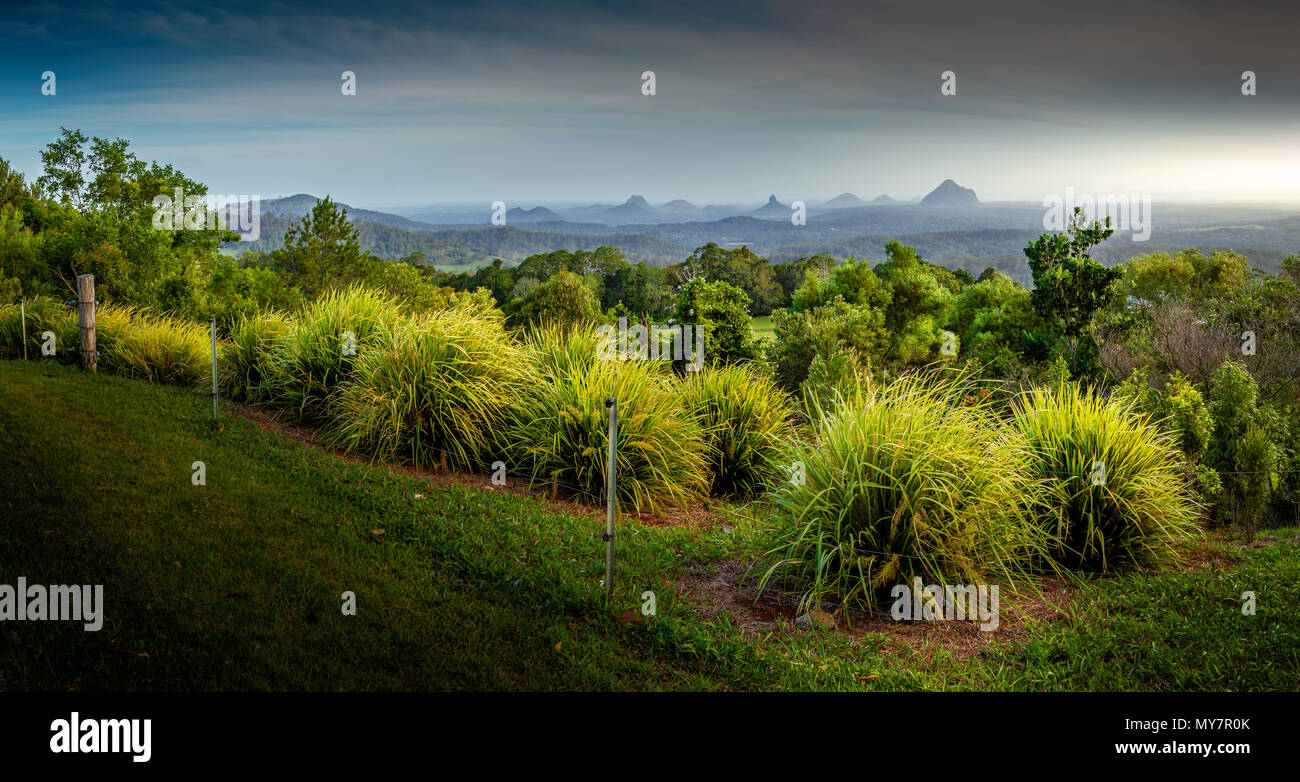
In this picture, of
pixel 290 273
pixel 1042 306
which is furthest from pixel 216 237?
pixel 1042 306

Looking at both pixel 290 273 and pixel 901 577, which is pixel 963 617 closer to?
pixel 901 577

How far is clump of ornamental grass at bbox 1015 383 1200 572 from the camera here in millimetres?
6395

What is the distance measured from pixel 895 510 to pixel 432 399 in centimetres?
499

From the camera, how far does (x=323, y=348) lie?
9828 millimetres

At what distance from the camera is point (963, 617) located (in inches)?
211

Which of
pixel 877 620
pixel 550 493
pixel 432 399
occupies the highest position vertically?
pixel 432 399

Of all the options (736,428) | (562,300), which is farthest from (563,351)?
(562,300)

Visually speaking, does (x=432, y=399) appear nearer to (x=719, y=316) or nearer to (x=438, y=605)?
(x=438, y=605)

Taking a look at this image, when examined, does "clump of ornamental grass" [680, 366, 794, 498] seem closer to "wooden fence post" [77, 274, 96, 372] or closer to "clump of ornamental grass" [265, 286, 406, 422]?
"clump of ornamental grass" [265, 286, 406, 422]

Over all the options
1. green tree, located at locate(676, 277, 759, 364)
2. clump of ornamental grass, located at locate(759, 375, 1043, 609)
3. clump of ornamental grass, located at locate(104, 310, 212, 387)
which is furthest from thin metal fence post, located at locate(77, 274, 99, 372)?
green tree, located at locate(676, 277, 759, 364)

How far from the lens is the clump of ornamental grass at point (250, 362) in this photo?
34.1 ft

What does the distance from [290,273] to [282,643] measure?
58.3 meters
